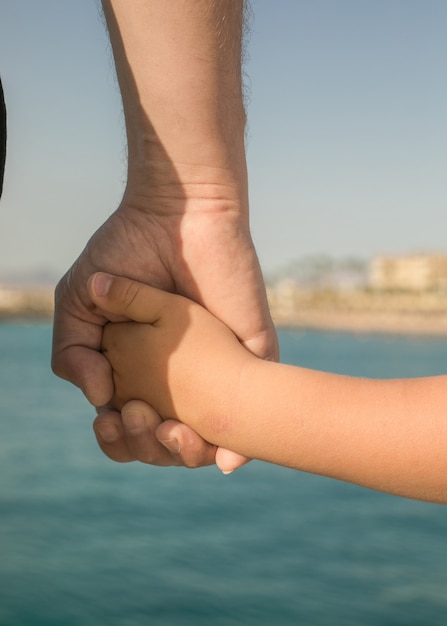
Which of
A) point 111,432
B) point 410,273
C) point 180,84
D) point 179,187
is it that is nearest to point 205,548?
point 111,432

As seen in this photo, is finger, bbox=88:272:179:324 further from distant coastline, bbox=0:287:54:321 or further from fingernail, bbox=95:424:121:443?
→ distant coastline, bbox=0:287:54:321

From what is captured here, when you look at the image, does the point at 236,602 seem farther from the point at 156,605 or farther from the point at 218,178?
the point at 218,178

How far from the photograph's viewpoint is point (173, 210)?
4.96 feet

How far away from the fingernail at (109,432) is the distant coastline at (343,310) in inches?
1705

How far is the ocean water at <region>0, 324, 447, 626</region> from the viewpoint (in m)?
6.98

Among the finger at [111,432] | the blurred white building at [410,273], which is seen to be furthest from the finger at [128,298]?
the blurred white building at [410,273]

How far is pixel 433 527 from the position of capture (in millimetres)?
9367

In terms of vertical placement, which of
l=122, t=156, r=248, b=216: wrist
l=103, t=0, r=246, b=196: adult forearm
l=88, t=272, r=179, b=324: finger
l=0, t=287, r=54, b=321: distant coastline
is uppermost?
l=0, t=287, r=54, b=321: distant coastline

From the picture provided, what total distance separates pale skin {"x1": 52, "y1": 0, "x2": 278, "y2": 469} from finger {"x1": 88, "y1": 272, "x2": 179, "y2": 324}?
0.07 meters

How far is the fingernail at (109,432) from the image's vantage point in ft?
4.82

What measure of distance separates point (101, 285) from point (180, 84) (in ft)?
1.27

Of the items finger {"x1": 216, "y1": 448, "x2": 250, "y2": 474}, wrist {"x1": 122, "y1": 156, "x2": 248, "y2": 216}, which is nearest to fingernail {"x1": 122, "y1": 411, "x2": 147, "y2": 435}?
finger {"x1": 216, "y1": 448, "x2": 250, "y2": 474}

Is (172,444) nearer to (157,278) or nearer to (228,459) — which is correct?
(228,459)

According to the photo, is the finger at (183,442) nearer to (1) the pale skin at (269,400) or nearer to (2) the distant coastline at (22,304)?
(1) the pale skin at (269,400)
